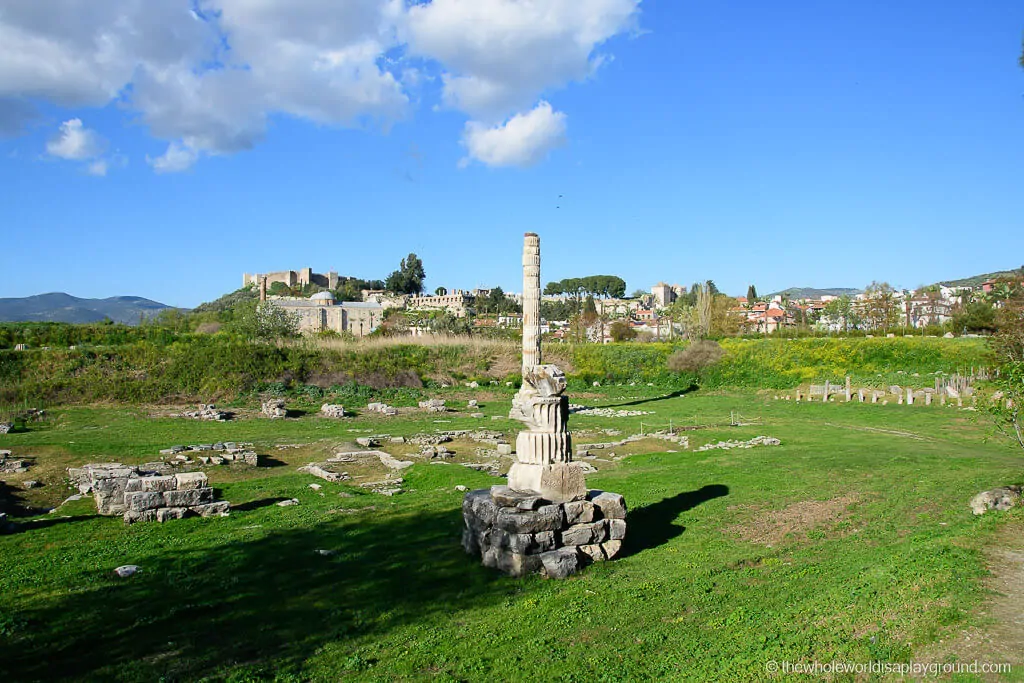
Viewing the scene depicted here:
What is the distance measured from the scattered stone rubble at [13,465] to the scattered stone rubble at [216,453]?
312 cm

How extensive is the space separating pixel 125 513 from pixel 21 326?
109 ft

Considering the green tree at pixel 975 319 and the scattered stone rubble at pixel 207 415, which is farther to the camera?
the green tree at pixel 975 319

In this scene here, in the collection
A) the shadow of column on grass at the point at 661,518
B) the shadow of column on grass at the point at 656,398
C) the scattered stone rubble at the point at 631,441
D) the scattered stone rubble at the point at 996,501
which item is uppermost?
the scattered stone rubble at the point at 996,501

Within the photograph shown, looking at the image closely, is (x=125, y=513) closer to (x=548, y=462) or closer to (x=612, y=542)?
(x=548, y=462)

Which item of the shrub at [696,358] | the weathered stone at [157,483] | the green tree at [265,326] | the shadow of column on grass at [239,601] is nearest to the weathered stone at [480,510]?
the shadow of column on grass at [239,601]

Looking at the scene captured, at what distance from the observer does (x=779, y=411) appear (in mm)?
28266

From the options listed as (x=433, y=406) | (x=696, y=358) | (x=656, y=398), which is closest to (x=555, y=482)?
(x=433, y=406)

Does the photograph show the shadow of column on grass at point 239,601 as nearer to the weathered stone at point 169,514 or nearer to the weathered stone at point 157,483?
the weathered stone at point 169,514

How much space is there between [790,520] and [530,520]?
4574 millimetres

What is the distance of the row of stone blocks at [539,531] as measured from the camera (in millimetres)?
A: 8797

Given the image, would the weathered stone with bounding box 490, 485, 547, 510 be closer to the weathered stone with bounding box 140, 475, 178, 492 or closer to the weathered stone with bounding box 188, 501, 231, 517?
the weathered stone with bounding box 188, 501, 231, 517

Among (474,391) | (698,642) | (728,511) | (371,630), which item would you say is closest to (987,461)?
(728,511)

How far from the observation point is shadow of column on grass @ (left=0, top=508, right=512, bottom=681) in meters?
6.36

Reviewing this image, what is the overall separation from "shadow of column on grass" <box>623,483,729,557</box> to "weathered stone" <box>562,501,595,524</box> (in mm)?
795
